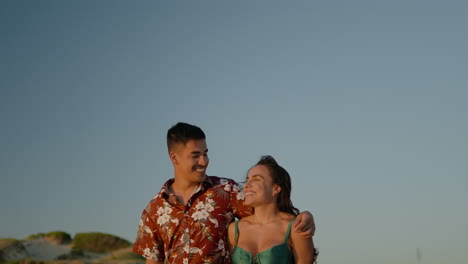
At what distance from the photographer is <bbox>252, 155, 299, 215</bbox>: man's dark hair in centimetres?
733

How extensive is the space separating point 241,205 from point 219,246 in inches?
24.6

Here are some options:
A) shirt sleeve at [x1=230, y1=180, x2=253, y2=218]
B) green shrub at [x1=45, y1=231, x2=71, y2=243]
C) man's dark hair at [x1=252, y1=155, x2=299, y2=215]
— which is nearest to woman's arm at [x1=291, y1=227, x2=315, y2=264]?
man's dark hair at [x1=252, y1=155, x2=299, y2=215]

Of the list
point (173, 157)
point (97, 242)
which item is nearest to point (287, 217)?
point (173, 157)

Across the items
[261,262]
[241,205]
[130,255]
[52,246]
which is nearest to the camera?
[261,262]

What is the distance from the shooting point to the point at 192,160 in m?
7.58

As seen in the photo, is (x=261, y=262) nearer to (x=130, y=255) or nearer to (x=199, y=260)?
(x=199, y=260)

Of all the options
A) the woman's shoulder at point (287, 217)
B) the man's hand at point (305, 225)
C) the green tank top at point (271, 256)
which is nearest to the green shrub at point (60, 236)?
the green tank top at point (271, 256)

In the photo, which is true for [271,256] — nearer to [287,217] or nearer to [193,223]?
[287,217]

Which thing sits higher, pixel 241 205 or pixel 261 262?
pixel 241 205

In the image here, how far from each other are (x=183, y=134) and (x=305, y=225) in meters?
2.14

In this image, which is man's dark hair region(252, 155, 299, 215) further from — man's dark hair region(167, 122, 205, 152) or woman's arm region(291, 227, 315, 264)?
man's dark hair region(167, 122, 205, 152)

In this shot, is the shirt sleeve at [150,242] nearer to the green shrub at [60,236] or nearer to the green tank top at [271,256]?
the green tank top at [271,256]

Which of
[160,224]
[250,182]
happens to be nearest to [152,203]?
[160,224]

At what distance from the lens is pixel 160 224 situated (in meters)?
7.79
